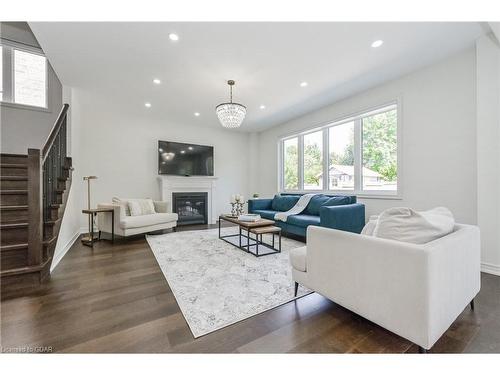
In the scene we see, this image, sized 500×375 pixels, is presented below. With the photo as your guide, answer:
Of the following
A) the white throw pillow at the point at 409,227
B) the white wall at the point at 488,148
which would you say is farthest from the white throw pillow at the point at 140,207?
the white wall at the point at 488,148

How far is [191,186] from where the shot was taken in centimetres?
571

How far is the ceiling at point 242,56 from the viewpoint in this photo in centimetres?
234

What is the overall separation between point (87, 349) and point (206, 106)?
169 inches

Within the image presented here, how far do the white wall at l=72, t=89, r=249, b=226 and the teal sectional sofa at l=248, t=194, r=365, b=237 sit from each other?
2.22 meters

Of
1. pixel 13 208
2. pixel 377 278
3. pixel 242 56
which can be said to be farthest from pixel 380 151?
pixel 13 208

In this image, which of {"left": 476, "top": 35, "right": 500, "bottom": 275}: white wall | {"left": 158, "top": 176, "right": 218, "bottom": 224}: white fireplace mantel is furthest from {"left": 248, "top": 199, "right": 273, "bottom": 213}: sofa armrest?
{"left": 476, "top": 35, "right": 500, "bottom": 275}: white wall

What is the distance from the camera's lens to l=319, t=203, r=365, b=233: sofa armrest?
3197mm

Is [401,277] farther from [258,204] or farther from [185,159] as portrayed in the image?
[185,159]

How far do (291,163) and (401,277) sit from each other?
477 cm

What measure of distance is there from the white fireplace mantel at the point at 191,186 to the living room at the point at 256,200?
5 centimetres

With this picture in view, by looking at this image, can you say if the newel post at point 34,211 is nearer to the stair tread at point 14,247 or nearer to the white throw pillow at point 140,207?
the stair tread at point 14,247

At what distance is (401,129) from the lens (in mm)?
3424
